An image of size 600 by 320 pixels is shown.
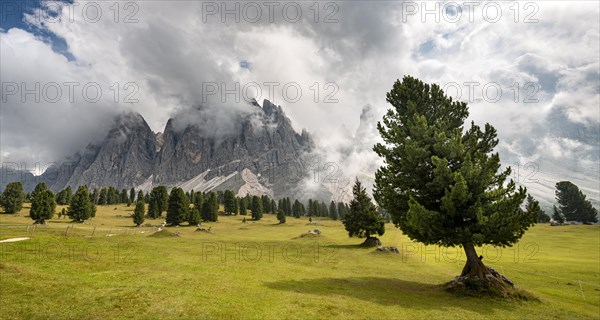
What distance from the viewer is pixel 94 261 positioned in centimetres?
2733

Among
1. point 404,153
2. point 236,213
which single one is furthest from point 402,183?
point 236,213

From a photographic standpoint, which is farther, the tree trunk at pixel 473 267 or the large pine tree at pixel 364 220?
the large pine tree at pixel 364 220

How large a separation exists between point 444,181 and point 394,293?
33.9 ft

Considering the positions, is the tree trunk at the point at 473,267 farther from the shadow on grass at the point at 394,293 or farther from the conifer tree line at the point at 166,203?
the conifer tree line at the point at 166,203

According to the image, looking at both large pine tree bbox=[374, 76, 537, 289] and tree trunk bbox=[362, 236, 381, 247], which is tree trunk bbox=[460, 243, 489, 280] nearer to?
large pine tree bbox=[374, 76, 537, 289]

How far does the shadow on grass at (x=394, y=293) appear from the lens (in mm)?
21708

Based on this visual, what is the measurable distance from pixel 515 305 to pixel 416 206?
33.4 feet

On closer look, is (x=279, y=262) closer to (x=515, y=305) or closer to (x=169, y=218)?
(x=515, y=305)

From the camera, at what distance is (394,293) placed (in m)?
24.8

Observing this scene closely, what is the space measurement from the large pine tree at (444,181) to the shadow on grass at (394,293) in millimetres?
3601

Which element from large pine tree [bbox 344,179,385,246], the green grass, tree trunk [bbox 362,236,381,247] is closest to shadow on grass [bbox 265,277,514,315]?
the green grass

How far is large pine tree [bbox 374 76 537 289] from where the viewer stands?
24.0 m

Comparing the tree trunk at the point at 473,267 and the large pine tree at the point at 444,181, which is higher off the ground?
the large pine tree at the point at 444,181

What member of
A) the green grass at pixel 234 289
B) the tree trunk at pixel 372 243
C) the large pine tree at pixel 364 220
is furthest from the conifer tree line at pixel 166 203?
the green grass at pixel 234 289
